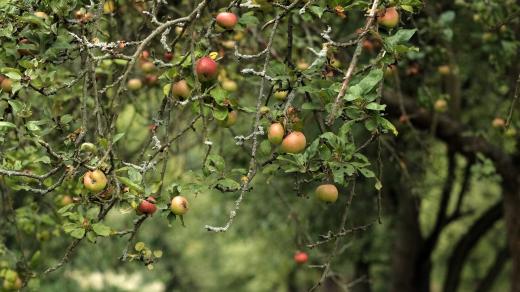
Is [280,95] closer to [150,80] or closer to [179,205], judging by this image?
[179,205]

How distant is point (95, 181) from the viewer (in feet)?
8.37

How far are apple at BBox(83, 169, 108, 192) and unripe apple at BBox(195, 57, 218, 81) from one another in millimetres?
537

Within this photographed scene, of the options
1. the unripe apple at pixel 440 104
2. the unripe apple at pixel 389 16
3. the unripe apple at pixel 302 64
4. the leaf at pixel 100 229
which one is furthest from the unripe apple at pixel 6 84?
the unripe apple at pixel 440 104

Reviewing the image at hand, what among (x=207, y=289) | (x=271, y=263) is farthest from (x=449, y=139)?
(x=207, y=289)

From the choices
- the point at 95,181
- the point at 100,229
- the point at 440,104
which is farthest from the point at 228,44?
the point at 95,181

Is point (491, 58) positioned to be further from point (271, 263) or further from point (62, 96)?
point (271, 263)

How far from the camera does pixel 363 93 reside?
2.65 meters

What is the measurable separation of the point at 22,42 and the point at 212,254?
18196mm

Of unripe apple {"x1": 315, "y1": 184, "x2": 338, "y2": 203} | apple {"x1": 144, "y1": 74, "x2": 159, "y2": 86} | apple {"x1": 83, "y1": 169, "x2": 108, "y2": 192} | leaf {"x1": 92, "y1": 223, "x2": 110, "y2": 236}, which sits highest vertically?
apple {"x1": 83, "y1": 169, "x2": 108, "y2": 192}

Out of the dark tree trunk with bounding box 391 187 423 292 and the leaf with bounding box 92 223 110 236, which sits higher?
the leaf with bounding box 92 223 110 236

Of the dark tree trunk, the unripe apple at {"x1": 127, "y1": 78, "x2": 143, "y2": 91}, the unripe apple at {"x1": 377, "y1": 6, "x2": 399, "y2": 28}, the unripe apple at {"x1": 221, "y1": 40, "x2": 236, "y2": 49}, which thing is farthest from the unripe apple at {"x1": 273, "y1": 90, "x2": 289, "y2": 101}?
the dark tree trunk

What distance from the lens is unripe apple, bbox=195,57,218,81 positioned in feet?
9.09

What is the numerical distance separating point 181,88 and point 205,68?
0.14 m

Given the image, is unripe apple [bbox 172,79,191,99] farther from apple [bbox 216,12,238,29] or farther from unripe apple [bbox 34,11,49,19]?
unripe apple [bbox 34,11,49,19]
